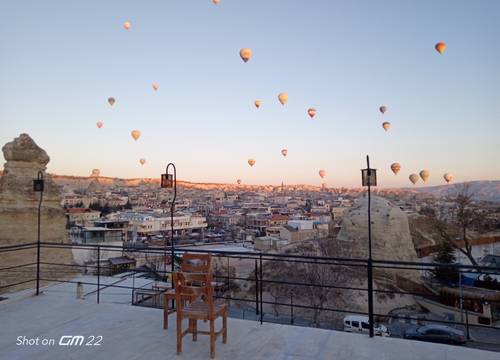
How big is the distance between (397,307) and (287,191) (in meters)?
105

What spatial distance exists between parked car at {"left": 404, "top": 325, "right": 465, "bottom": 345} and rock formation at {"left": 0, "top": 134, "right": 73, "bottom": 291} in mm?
14566

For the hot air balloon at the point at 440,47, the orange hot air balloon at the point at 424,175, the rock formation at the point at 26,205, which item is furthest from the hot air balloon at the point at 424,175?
the rock formation at the point at 26,205

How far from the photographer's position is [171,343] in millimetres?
3730

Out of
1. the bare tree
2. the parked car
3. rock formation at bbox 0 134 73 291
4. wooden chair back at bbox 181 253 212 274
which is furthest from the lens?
the bare tree

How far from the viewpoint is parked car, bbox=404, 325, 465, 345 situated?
13.5m

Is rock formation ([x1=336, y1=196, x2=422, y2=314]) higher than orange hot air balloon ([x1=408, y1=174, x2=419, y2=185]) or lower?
lower

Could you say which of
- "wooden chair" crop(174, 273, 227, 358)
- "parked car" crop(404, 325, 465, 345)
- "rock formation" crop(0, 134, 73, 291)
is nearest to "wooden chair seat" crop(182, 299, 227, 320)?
"wooden chair" crop(174, 273, 227, 358)

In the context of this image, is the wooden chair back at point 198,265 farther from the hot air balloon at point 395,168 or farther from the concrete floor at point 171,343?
the hot air balloon at point 395,168

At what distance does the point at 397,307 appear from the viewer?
65.1 feet

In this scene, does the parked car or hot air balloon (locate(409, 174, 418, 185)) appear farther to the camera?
hot air balloon (locate(409, 174, 418, 185))

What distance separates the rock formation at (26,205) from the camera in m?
14.5

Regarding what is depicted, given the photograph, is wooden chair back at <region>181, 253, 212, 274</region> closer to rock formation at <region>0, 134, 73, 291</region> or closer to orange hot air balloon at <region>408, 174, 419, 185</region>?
rock formation at <region>0, 134, 73, 291</region>

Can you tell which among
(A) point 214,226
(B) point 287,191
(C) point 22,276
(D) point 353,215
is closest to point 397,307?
(D) point 353,215

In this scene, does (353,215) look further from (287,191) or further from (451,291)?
(287,191)
